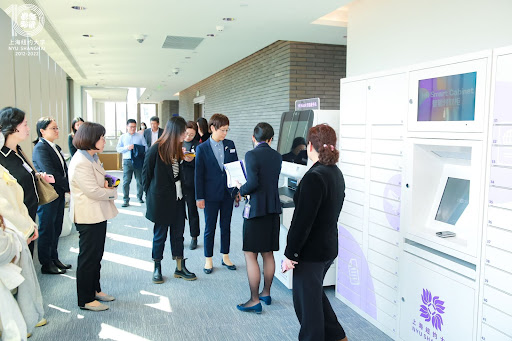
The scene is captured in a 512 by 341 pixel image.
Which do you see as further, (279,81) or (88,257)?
(279,81)

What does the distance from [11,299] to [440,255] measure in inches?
101

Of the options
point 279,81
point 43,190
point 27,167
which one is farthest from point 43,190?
point 279,81

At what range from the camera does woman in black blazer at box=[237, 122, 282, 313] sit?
3.29 meters

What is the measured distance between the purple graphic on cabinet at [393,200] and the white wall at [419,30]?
1.42 meters

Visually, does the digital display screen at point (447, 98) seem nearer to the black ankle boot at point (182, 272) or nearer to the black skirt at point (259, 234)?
the black skirt at point (259, 234)

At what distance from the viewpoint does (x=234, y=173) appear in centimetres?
383

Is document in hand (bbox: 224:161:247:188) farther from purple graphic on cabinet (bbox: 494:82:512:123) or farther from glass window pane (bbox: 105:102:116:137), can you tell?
glass window pane (bbox: 105:102:116:137)

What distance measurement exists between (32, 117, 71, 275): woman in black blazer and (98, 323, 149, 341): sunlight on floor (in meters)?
1.45

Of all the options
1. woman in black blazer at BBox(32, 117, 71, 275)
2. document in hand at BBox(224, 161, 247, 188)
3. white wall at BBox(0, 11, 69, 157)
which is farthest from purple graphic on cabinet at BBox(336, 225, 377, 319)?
white wall at BBox(0, 11, 69, 157)

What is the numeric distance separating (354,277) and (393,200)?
0.90m

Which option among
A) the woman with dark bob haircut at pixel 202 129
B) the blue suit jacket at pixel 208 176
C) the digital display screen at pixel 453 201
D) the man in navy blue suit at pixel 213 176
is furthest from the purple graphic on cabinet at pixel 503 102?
the woman with dark bob haircut at pixel 202 129

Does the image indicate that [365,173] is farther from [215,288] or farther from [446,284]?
[215,288]

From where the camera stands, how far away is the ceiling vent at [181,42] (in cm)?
725

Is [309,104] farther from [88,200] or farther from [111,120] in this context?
[111,120]
